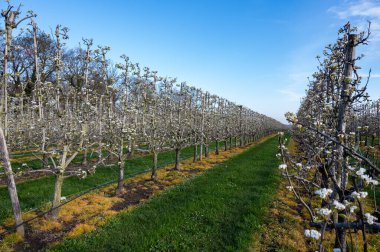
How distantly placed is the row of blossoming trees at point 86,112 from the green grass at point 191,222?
217 centimetres

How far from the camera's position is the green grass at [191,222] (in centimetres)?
764

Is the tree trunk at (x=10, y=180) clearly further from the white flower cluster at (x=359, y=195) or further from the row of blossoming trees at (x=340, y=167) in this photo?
the white flower cluster at (x=359, y=195)

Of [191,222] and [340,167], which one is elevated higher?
[340,167]

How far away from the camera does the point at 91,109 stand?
1132 centimetres

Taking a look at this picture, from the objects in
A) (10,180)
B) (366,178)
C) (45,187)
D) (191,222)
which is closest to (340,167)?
(366,178)

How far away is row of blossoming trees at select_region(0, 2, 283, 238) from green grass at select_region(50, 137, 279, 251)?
2.17 meters

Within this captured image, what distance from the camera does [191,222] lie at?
9.06m

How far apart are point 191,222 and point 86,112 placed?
6157 mm

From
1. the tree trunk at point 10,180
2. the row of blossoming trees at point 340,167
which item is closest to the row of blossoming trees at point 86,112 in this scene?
the tree trunk at point 10,180

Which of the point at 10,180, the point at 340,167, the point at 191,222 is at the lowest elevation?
the point at 191,222

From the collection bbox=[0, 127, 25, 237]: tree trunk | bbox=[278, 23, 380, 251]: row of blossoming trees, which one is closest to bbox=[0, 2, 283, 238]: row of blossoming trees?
bbox=[0, 127, 25, 237]: tree trunk

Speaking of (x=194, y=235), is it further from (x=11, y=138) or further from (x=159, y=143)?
(x=11, y=138)

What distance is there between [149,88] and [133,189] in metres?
7.16

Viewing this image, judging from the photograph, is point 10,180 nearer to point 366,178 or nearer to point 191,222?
point 191,222
